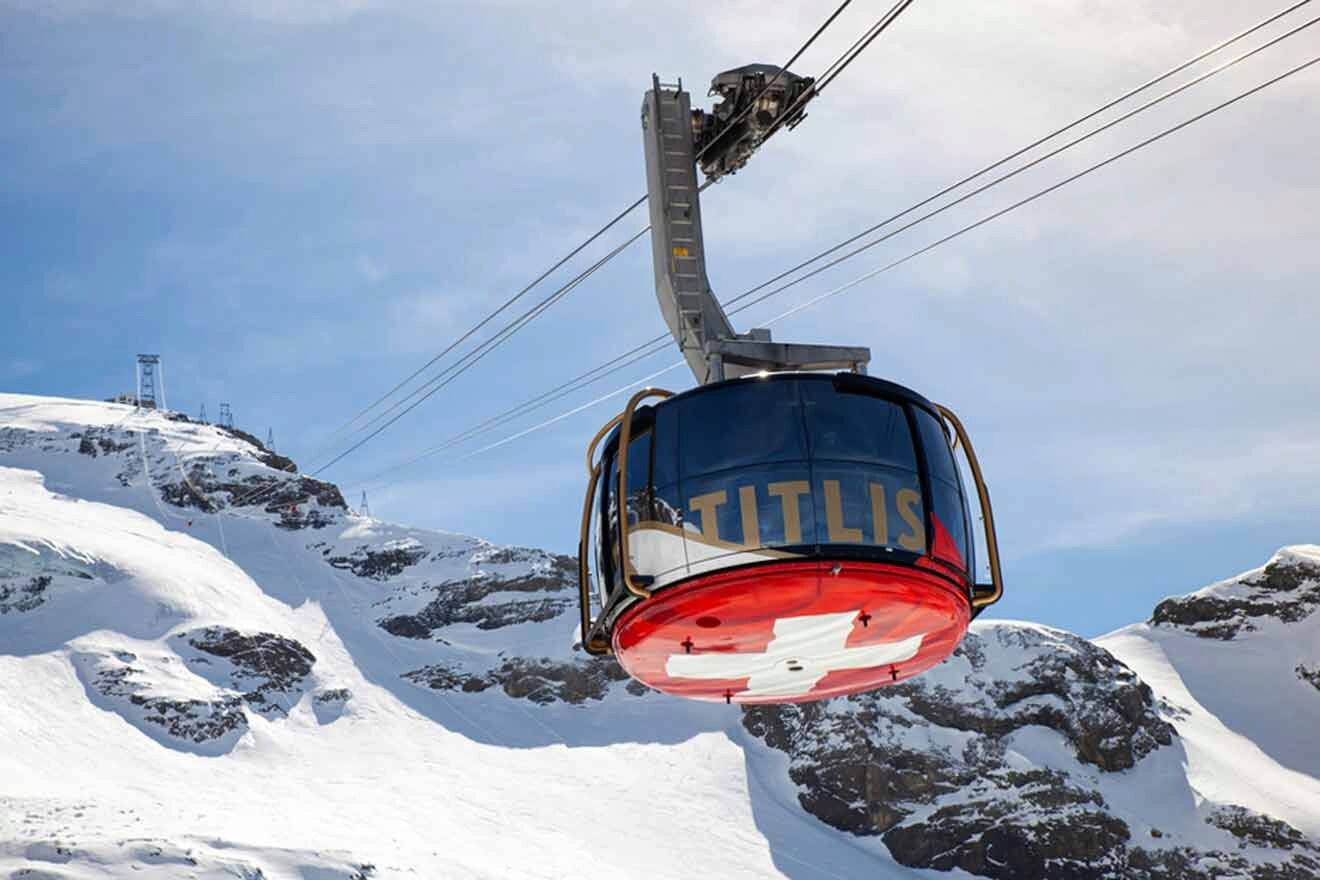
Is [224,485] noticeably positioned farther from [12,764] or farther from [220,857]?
[220,857]

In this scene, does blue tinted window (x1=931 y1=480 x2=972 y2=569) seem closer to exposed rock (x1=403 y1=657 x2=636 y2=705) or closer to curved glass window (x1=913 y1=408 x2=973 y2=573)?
curved glass window (x1=913 y1=408 x2=973 y2=573)

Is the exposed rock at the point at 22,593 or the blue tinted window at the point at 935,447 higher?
the exposed rock at the point at 22,593

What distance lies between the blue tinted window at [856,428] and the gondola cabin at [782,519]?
1 centimetres

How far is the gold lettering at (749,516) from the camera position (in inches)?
444

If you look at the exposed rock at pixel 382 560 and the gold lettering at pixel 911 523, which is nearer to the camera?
the gold lettering at pixel 911 523

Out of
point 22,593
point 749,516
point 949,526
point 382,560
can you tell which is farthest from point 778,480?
point 382,560

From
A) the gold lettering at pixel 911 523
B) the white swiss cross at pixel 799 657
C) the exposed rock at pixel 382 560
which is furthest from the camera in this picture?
the exposed rock at pixel 382 560

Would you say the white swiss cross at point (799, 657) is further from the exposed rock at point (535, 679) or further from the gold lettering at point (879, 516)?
the exposed rock at point (535, 679)

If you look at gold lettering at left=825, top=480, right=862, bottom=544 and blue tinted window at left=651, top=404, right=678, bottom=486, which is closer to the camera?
gold lettering at left=825, top=480, right=862, bottom=544

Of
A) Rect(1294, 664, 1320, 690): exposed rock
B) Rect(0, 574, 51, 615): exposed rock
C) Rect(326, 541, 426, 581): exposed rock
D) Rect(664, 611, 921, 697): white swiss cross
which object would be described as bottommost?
Rect(664, 611, 921, 697): white swiss cross

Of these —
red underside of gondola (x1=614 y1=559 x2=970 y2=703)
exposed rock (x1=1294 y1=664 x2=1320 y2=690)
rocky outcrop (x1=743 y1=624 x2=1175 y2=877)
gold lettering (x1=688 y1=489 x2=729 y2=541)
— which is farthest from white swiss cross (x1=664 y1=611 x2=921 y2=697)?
exposed rock (x1=1294 y1=664 x2=1320 y2=690)

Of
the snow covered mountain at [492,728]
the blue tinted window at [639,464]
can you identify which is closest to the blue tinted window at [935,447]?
the blue tinted window at [639,464]

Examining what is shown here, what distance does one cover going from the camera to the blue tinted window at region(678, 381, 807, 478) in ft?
37.4

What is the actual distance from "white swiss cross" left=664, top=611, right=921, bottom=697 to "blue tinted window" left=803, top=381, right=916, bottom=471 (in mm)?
1252
